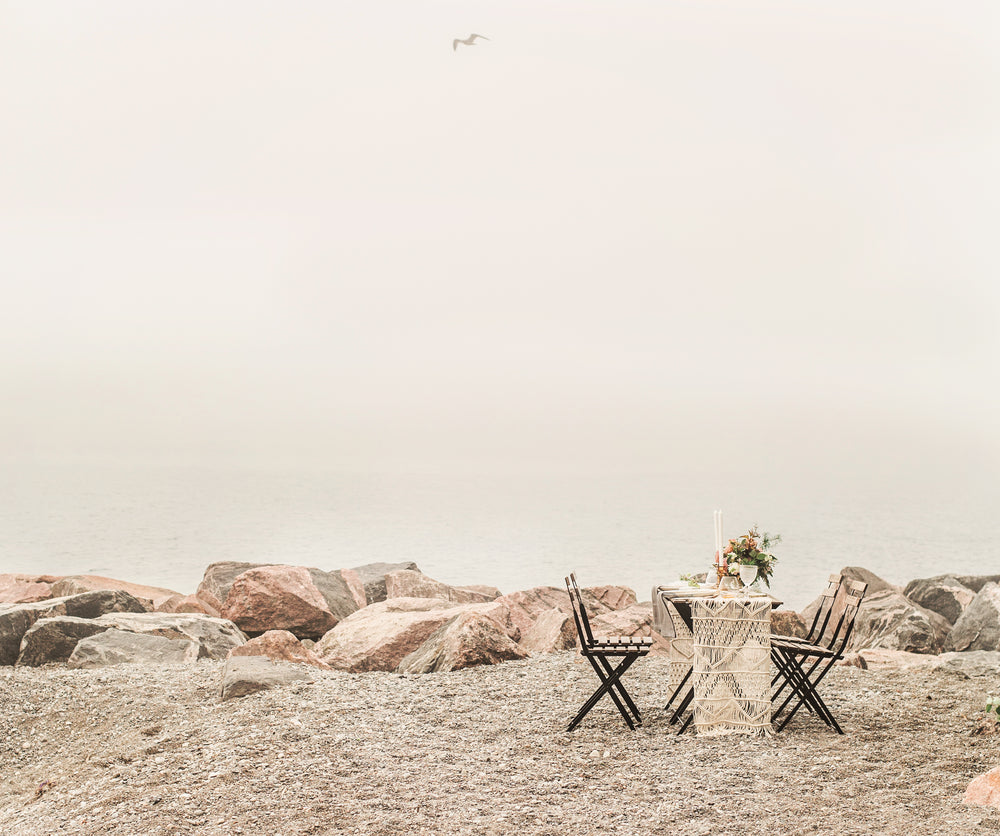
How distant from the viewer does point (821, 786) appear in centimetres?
498

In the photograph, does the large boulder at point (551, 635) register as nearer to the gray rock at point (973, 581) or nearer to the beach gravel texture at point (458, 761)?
the beach gravel texture at point (458, 761)

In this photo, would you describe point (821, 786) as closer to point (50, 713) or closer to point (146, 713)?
point (146, 713)

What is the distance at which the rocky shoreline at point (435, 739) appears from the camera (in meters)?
4.63

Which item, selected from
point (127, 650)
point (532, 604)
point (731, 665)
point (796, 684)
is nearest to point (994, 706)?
point (796, 684)

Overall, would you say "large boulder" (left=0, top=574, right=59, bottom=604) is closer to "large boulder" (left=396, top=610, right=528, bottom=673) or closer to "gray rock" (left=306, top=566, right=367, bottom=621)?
"gray rock" (left=306, top=566, right=367, bottom=621)

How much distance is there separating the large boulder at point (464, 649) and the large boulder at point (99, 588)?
5491 millimetres

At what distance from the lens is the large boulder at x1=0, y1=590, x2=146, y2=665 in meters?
9.51

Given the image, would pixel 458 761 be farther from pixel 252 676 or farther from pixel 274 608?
pixel 274 608

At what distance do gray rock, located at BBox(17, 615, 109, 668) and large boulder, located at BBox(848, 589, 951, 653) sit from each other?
29.0 ft

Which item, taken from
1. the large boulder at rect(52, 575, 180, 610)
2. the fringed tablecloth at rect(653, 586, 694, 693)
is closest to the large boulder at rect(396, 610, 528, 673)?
the fringed tablecloth at rect(653, 586, 694, 693)

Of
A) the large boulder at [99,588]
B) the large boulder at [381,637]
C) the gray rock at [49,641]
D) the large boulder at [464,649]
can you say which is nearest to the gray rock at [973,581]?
the large boulder at [381,637]

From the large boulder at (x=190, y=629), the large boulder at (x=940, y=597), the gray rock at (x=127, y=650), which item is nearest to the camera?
the gray rock at (x=127, y=650)

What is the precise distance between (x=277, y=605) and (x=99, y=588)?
344cm

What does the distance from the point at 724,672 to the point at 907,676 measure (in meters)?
3.28
